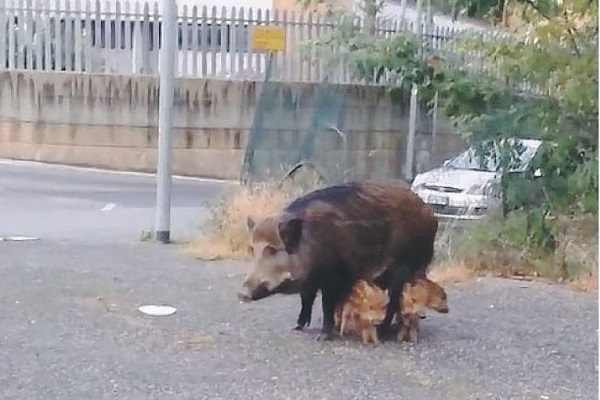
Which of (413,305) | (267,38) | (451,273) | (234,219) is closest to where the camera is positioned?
(413,305)

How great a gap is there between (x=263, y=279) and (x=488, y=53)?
4.77 m

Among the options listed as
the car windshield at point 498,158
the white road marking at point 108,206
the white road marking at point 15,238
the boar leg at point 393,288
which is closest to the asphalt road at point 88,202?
the white road marking at point 108,206

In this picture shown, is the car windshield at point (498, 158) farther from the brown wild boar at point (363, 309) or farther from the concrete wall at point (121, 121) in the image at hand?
the concrete wall at point (121, 121)

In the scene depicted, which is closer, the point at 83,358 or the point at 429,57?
the point at 83,358

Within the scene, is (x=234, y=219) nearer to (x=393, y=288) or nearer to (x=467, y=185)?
(x=467, y=185)

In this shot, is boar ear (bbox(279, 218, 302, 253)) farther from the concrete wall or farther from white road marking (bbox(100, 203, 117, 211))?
the concrete wall

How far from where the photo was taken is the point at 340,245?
8.20 m

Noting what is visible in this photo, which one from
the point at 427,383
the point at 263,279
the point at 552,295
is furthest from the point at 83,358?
the point at 552,295

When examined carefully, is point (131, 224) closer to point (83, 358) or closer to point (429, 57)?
point (429, 57)

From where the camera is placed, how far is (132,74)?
23.5m

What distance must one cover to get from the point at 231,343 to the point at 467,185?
22.2ft

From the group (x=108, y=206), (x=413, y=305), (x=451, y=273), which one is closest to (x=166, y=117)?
(x=451, y=273)

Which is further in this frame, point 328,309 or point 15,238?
point 15,238

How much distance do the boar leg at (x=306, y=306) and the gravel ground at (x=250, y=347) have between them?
3.4 inches
